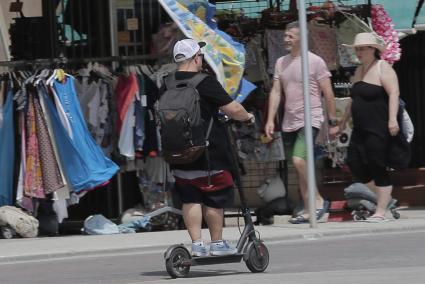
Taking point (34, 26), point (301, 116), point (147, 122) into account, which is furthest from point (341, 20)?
point (34, 26)

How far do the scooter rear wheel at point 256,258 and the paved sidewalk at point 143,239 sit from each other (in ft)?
7.90

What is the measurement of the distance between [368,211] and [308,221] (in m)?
0.67

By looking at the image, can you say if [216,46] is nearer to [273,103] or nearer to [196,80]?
[273,103]

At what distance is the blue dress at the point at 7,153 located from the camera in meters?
13.6

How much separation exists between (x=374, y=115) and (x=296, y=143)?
89 centimetres

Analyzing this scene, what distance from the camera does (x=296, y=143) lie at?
13.5 metres

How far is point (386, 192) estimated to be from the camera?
43.6ft

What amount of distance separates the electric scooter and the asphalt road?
93 millimetres

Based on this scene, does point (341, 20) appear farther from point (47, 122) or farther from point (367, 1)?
point (47, 122)

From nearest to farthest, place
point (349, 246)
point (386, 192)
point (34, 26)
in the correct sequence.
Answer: point (349, 246), point (386, 192), point (34, 26)

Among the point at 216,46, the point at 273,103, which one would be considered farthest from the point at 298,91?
the point at 216,46

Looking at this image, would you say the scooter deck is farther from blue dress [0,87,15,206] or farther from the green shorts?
blue dress [0,87,15,206]

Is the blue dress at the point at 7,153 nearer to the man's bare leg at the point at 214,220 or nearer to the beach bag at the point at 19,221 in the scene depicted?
the beach bag at the point at 19,221

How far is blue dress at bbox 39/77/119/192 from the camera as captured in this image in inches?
527
